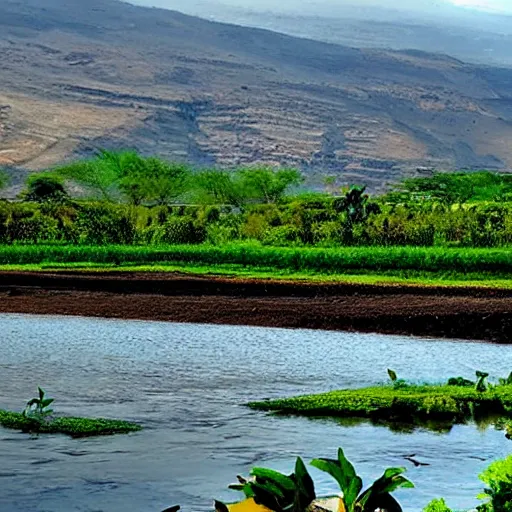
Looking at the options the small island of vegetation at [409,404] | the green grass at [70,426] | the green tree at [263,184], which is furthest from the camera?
the green tree at [263,184]

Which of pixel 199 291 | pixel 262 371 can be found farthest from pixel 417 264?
pixel 262 371

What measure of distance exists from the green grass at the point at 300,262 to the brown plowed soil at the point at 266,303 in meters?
1.36

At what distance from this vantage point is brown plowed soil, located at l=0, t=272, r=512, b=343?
2158cm

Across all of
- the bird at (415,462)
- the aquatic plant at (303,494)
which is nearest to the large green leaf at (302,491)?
the aquatic plant at (303,494)

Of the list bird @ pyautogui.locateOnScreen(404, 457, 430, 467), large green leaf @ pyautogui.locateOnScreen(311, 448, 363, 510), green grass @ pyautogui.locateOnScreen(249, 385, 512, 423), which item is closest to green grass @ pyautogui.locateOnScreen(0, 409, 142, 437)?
green grass @ pyautogui.locateOnScreen(249, 385, 512, 423)

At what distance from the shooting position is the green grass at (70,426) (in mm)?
11234

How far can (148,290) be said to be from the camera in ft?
84.5

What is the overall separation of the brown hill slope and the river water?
75059 millimetres

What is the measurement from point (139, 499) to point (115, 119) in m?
96.2

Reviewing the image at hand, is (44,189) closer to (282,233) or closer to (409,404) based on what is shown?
(282,233)

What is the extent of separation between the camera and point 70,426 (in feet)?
37.3

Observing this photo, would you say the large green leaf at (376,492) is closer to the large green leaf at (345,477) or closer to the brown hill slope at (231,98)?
the large green leaf at (345,477)

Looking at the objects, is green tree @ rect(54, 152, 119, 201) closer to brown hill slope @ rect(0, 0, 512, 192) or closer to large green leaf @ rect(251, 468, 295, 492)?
brown hill slope @ rect(0, 0, 512, 192)

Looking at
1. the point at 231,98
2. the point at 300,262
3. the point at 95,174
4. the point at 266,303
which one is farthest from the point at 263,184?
the point at 231,98
